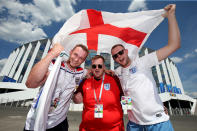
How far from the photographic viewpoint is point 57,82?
62.8 inches

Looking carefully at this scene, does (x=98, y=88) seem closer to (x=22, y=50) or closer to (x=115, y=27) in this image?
(x=115, y=27)

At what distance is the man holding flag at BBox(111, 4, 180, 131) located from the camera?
1561mm

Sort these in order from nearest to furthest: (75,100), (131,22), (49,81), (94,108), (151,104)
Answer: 1. (49,81)
2. (151,104)
3. (94,108)
4. (75,100)
5. (131,22)

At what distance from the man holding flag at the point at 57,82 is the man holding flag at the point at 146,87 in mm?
854

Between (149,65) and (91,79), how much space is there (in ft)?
3.66

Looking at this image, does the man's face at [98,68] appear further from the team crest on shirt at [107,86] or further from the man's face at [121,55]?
the man's face at [121,55]

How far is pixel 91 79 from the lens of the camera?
2061 mm

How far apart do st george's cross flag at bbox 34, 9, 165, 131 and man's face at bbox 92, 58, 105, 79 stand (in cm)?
91

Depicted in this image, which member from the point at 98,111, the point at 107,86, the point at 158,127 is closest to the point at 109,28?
the point at 107,86

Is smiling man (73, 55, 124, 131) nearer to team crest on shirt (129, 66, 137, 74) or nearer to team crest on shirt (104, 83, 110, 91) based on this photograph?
team crest on shirt (104, 83, 110, 91)

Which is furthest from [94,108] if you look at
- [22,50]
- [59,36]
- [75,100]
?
[22,50]

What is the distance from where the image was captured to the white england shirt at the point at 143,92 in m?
1.57

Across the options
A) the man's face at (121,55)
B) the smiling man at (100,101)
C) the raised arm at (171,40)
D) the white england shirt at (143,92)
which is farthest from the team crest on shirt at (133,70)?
the raised arm at (171,40)

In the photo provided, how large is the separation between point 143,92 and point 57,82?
4.48 ft
